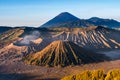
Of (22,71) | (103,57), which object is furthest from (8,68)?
(103,57)

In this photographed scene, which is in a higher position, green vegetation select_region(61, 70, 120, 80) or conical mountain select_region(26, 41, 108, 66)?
green vegetation select_region(61, 70, 120, 80)

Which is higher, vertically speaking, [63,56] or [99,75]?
[99,75]

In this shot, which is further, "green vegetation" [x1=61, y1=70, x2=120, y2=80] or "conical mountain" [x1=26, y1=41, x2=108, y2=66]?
"conical mountain" [x1=26, y1=41, x2=108, y2=66]

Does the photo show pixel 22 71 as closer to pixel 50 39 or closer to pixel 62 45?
pixel 62 45

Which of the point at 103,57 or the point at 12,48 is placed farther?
the point at 12,48

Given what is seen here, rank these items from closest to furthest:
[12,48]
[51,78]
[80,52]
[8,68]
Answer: [51,78] → [8,68] → [80,52] → [12,48]

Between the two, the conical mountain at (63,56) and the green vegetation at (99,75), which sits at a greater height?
the green vegetation at (99,75)

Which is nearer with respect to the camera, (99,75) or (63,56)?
(99,75)

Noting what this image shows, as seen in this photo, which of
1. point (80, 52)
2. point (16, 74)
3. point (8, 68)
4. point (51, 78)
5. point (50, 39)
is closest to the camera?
point (51, 78)
